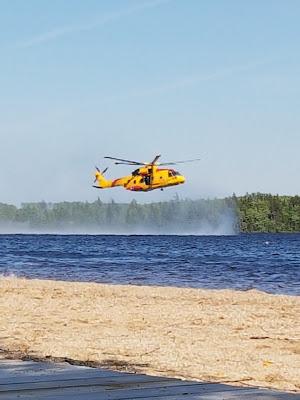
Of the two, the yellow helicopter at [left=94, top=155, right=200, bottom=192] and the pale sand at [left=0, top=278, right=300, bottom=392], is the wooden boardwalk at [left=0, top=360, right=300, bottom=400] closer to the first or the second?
the pale sand at [left=0, top=278, right=300, bottom=392]

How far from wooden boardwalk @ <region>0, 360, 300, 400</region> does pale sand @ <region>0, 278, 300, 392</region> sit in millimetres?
1356

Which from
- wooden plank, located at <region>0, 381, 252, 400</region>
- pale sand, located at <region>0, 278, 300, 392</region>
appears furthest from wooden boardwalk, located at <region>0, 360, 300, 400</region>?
pale sand, located at <region>0, 278, 300, 392</region>

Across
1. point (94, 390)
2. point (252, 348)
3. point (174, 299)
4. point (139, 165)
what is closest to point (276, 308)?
point (174, 299)

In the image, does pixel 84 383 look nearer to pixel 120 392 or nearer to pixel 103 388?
pixel 103 388

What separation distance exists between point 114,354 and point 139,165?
205ft

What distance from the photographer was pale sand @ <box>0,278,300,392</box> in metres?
8.02

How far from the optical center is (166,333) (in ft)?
36.0

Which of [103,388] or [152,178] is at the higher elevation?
[152,178]

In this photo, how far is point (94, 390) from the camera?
15.9 feet

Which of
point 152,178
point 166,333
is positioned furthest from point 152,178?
point 166,333

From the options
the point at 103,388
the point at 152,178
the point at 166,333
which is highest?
the point at 152,178

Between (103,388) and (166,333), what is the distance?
6.11 m

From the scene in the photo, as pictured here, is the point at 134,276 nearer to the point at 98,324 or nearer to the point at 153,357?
the point at 98,324

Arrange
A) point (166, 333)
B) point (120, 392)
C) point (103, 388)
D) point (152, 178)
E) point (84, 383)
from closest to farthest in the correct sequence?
point (120, 392)
point (103, 388)
point (84, 383)
point (166, 333)
point (152, 178)
